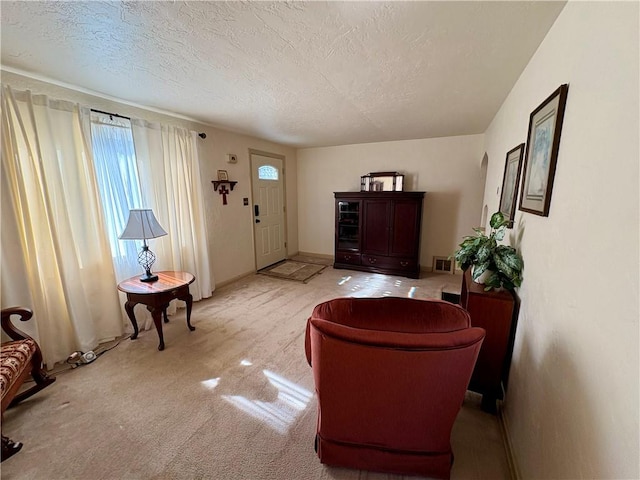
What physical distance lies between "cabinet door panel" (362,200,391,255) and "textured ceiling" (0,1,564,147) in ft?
5.98

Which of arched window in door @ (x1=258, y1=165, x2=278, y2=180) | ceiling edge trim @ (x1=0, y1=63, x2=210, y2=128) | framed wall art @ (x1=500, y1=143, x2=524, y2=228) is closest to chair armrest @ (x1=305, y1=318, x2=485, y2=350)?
framed wall art @ (x1=500, y1=143, x2=524, y2=228)

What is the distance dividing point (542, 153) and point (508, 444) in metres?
1.63

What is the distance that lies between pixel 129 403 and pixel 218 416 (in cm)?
66

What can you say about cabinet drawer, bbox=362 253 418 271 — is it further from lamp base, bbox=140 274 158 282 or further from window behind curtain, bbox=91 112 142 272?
window behind curtain, bbox=91 112 142 272

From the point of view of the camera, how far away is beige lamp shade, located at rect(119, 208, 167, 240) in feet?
7.49

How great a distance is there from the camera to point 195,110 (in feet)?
9.25

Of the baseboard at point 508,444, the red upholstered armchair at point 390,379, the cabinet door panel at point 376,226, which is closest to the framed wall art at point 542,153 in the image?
the red upholstered armchair at point 390,379

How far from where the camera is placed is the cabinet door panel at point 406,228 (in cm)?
414

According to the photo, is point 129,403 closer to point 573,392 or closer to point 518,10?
point 573,392

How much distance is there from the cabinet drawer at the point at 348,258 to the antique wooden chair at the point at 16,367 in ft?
12.6

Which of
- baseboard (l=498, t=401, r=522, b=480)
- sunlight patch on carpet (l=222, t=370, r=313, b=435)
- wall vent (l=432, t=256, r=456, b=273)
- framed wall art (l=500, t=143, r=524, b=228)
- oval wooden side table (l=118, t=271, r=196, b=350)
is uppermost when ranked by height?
framed wall art (l=500, t=143, r=524, b=228)

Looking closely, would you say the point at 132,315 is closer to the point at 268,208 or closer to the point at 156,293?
the point at 156,293

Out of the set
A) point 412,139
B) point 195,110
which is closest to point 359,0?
point 195,110

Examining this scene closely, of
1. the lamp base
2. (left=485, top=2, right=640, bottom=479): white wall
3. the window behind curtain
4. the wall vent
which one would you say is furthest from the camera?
the wall vent
